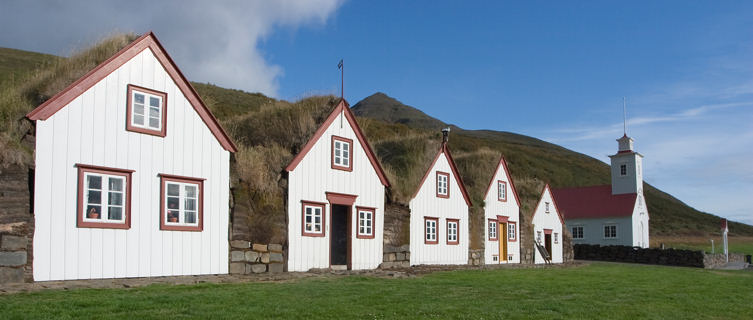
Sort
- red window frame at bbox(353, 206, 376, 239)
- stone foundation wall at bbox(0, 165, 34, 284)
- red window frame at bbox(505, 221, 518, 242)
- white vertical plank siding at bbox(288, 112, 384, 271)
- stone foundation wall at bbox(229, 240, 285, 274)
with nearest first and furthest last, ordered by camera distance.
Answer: stone foundation wall at bbox(0, 165, 34, 284) < stone foundation wall at bbox(229, 240, 285, 274) < white vertical plank siding at bbox(288, 112, 384, 271) < red window frame at bbox(353, 206, 376, 239) < red window frame at bbox(505, 221, 518, 242)

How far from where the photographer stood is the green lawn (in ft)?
33.5

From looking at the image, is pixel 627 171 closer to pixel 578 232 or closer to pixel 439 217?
pixel 578 232

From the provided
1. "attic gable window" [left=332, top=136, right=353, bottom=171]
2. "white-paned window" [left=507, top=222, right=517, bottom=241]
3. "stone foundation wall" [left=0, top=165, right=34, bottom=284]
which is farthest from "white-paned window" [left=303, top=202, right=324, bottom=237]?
"white-paned window" [left=507, top=222, right=517, bottom=241]

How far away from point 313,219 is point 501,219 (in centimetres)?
1471

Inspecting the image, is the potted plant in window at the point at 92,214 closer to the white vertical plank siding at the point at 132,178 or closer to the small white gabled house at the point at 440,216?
the white vertical plank siding at the point at 132,178

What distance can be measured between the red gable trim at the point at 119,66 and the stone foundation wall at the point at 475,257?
14.8 metres

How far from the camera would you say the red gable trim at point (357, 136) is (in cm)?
2067

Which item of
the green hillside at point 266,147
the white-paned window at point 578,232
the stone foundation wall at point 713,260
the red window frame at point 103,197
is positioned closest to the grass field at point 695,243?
the white-paned window at point 578,232

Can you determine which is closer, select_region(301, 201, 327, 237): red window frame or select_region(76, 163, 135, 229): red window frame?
select_region(76, 163, 135, 229): red window frame

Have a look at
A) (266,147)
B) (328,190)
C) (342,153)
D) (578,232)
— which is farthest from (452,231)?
(578,232)

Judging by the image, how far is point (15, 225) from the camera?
1388 cm

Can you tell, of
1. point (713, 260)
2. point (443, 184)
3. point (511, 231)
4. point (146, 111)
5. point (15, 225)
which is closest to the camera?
point (15, 225)

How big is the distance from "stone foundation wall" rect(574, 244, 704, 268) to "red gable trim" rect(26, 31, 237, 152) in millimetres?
33581

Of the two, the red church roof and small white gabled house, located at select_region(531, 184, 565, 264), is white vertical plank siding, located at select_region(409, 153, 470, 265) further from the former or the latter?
the red church roof
